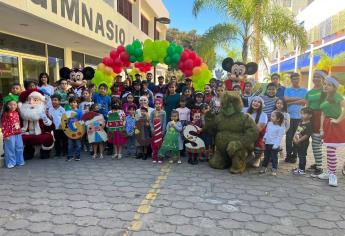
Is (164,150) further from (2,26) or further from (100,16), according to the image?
(100,16)

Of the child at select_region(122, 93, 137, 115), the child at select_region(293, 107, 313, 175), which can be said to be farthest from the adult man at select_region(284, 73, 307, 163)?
the child at select_region(122, 93, 137, 115)

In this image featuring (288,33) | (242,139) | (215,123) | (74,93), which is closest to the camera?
(242,139)

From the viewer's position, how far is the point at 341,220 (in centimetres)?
367

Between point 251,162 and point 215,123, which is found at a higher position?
point 215,123

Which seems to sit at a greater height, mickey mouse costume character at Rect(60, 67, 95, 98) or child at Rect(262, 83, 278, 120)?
mickey mouse costume character at Rect(60, 67, 95, 98)

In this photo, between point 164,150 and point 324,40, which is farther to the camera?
point 324,40

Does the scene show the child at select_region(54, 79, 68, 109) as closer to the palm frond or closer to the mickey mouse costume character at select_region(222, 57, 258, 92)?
the mickey mouse costume character at select_region(222, 57, 258, 92)

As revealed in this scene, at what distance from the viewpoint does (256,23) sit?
41.9ft

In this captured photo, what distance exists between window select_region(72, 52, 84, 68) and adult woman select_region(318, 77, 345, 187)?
11954 mm

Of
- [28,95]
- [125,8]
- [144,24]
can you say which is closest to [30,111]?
[28,95]

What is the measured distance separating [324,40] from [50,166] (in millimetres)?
27444

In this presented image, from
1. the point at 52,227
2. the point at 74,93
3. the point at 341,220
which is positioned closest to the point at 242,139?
the point at 341,220

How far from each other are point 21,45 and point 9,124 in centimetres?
575

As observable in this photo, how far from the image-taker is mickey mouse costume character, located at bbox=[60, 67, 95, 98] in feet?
23.2
